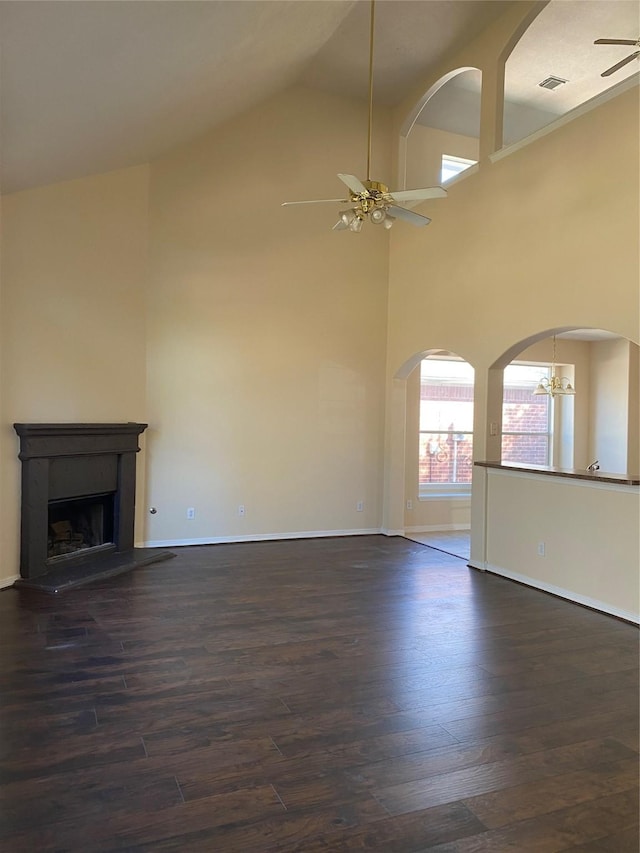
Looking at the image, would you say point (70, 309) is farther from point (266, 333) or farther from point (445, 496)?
point (445, 496)

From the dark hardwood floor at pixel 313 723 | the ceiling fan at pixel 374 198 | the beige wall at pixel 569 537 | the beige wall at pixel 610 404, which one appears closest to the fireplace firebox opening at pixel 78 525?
the dark hardwood floor at pixel 313 723

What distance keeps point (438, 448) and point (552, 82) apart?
4.51 m

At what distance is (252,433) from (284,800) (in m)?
4.53

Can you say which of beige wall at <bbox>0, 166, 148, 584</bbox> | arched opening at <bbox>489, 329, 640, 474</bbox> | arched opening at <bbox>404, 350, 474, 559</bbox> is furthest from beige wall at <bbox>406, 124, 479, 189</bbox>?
beige wall at <bbox>0, 166, 148, 584</bbox>

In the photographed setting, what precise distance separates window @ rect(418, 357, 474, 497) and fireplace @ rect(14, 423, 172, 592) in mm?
3722

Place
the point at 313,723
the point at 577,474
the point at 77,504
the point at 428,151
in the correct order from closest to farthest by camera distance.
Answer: the point at 313,723 < the point at 577,474 < the point at 77,504 < the point at 428,151

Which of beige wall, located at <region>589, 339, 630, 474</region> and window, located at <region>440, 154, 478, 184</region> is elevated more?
window, located at <region>440, 154, 478, 184</region>

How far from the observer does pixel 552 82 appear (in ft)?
20.9

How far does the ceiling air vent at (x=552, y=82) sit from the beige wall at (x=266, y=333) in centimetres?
186

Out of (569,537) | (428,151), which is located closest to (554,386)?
(428,151)

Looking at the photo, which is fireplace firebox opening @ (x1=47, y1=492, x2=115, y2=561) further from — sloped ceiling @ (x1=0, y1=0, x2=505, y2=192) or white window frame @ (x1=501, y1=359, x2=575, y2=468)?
white window frame @ (x1=501, y1=359, x2=575, y2=468)

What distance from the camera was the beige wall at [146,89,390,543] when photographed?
5984 mm

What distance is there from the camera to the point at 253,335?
6344 mm

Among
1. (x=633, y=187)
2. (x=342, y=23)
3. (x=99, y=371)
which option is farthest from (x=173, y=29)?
(x=633, y=187)
